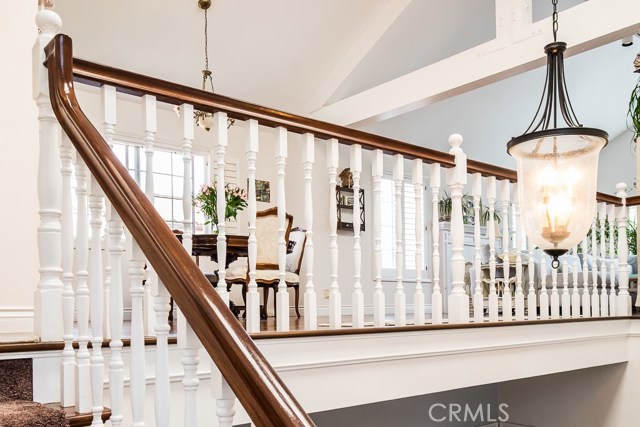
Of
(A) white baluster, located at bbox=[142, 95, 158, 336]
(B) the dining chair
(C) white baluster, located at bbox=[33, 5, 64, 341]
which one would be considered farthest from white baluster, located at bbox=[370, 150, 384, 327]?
(B) the dining chair

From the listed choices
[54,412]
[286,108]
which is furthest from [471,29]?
[54,412]

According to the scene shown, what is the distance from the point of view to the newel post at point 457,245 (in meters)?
3.30

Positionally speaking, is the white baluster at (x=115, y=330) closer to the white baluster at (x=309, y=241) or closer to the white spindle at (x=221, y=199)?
the white spindle at (x=221, y=199)

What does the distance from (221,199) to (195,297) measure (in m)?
1.17

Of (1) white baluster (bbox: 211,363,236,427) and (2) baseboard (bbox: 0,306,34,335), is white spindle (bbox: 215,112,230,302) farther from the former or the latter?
(2) baseboard (bbox: 0,306,34,335)

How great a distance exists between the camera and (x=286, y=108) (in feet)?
23.0

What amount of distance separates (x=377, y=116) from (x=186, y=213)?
4466mm

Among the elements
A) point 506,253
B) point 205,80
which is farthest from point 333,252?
point 205,80

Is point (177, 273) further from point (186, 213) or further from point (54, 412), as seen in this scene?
point (186, 213)

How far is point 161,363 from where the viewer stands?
1.34 metres

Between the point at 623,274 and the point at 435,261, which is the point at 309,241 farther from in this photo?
the point at 623,274

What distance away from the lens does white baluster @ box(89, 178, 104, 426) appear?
164 cm

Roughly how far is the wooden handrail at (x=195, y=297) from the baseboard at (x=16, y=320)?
164 centimetres

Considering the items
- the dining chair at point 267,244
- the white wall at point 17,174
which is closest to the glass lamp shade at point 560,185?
the dining chair at point 267,244
